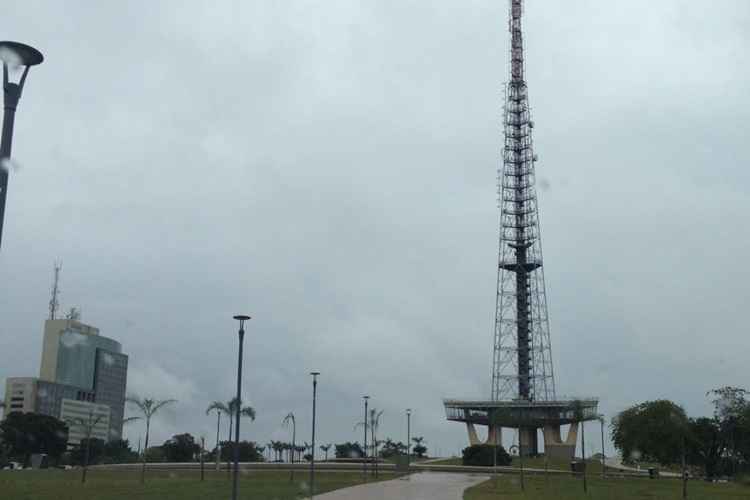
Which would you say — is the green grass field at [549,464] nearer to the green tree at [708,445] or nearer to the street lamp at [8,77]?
the green tree at [708,445]

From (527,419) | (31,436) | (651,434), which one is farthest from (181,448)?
(651,434)

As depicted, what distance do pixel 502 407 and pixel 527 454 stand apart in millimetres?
13266

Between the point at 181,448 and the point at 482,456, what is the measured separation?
44.4m

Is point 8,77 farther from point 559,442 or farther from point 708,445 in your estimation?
point 559,442

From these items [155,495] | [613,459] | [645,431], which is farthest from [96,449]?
[155,495]

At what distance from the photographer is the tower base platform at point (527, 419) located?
115 meters

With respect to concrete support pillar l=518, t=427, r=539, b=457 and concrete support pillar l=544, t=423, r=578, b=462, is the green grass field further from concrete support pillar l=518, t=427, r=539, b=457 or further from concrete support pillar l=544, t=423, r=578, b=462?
concrete support pillar l=518, t=427, r=539, b=457

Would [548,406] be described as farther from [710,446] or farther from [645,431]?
[645,431]

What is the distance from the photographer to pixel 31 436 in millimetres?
118688

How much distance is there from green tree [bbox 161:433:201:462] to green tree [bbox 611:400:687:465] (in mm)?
60933

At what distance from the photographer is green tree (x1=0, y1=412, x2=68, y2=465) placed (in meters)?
117

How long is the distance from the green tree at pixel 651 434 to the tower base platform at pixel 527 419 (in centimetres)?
3118

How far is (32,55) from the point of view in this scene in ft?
46.1

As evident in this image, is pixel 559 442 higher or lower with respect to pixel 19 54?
lower
